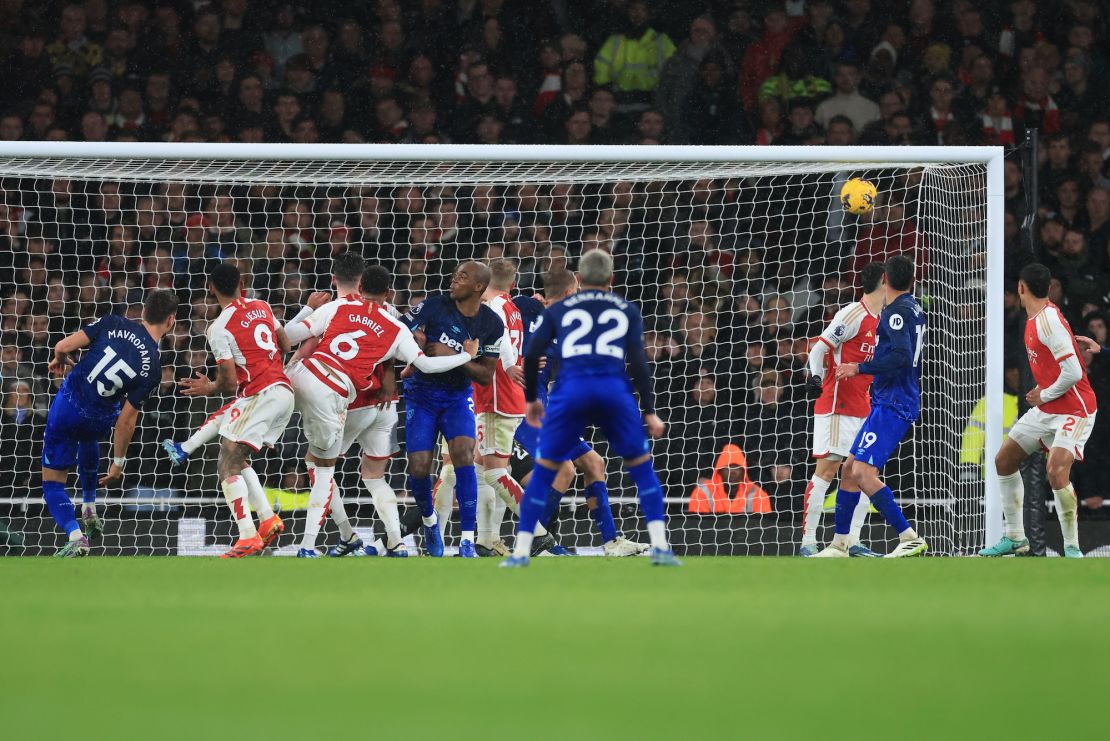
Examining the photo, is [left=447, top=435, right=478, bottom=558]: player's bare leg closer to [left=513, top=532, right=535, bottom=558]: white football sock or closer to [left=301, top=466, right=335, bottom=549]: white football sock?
[left=301, top=466, right=335, bottom=549]: white football sock

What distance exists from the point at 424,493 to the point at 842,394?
3169 mm

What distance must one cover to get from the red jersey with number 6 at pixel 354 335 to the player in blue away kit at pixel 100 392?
124 cm

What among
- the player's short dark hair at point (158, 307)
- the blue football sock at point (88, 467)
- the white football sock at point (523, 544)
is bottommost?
the white football sock at point (523, 544)

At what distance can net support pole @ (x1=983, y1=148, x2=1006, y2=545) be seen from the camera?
10617 mm

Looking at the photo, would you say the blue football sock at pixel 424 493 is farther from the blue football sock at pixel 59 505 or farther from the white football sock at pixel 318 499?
the blue football sock at pixel 59 505

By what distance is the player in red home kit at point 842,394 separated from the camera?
34.2 feet

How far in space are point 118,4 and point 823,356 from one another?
894 centimetres

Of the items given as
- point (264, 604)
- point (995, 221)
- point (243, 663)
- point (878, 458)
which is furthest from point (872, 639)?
point (995, 221)

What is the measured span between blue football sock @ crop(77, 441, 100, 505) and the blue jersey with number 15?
0.35 meters

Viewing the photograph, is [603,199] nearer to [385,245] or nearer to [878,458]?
[385,245]

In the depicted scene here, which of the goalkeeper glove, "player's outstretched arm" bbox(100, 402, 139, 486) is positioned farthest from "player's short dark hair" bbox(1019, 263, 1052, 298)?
"player's outstretched arm" bbox(100, 402, 139, 486)

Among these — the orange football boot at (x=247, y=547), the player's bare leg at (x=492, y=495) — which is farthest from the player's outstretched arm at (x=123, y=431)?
the player's bare leg at (x=492, y=495)

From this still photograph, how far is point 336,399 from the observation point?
998 cm

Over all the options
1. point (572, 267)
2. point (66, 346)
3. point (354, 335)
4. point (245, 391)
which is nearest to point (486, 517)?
point (354, 335)
